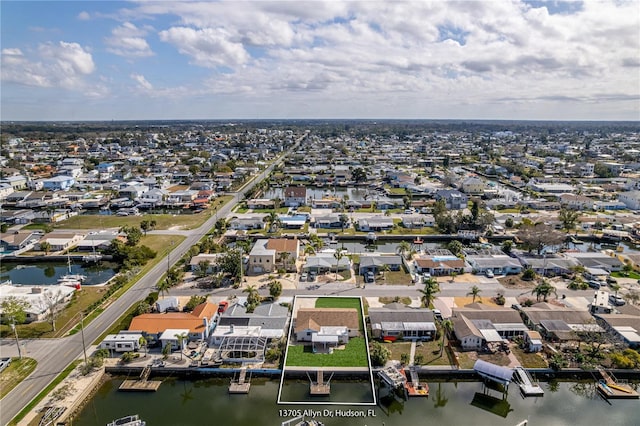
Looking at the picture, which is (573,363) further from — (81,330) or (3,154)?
(3,154)

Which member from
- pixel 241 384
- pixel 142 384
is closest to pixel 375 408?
pixel 241 384

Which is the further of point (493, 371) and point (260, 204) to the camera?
point (260, 204)

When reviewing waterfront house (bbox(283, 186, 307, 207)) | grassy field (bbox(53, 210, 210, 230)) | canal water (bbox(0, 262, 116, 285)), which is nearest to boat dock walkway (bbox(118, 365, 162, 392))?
canal water (bbox(0, 262, 116, 285))

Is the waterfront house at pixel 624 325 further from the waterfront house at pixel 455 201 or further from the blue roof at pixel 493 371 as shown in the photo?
the waterfront house at pixel 455 201

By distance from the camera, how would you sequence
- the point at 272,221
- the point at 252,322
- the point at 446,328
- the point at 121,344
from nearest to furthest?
the point at 121,344 → the point at 446,328 → the point at 252,322 → the point at 272,221

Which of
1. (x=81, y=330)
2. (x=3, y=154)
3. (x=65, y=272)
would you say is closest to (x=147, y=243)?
(x=65, y=272)

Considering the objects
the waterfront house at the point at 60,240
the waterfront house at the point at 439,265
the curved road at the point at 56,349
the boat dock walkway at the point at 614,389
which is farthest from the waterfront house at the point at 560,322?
the waterfront house at the point at 60,240

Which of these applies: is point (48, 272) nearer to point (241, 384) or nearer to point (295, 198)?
point (241, 384)
